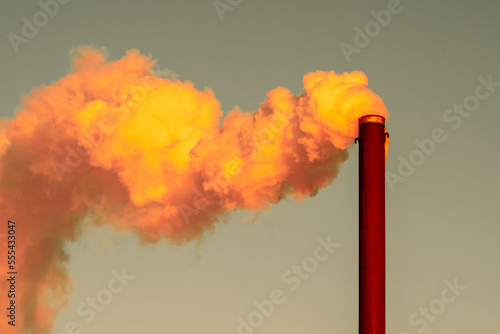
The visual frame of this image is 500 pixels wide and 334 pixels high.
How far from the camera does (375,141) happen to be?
40875mm

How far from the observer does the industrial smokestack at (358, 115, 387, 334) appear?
39.3 m

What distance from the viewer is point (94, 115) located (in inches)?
1927

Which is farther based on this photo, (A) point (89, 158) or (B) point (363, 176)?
(A) point (89, 158)

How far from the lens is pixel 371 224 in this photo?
4012cm

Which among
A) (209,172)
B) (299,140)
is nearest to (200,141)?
(209,172)

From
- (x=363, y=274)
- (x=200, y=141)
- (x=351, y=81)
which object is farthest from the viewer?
(x=200, y=141)

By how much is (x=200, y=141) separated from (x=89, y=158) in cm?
601

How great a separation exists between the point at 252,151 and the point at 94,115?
889cm

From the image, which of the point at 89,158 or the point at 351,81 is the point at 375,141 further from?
the point at 89,158

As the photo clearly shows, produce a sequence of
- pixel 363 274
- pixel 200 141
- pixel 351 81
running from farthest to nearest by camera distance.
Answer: pixel 200 141
pixel 351 81
pixel 363 274

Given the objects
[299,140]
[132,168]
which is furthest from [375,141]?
[132,168]

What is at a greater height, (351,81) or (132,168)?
(351,81)

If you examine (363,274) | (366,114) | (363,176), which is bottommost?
(363,274)

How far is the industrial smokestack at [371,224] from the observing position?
39.3 metres
